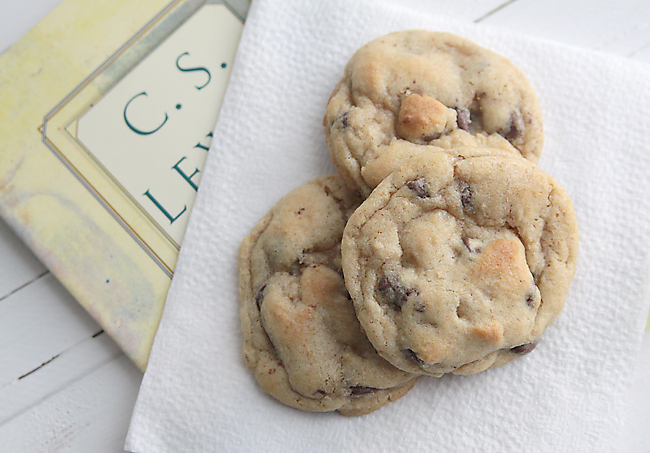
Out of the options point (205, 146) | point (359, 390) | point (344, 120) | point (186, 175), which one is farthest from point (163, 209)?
point (359, 390)

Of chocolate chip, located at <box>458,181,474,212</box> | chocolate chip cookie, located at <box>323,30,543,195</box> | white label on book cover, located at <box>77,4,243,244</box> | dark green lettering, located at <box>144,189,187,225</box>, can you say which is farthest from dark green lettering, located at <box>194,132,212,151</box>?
chocolate chip, located at <box>458,181,474,212</box>

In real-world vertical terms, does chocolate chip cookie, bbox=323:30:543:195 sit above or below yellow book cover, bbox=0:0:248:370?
below

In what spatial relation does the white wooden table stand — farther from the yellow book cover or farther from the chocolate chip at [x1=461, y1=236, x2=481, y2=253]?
the chocolate chip at [x1=461, y1=236, x2=481, y2=253]

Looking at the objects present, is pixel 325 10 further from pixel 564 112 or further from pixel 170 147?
pixel 564 112

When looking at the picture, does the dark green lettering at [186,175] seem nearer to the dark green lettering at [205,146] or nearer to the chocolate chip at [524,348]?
the dark green lettering at [205,146]

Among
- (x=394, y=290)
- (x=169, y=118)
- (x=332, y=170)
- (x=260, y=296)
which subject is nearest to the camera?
(x=394, y=290)

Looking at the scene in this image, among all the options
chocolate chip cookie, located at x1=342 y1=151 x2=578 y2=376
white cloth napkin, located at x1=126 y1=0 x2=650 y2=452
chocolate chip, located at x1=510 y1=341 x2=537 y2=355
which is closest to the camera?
chocolate chip cookie, located at x1=342 y1=151 x2=578 y2=376

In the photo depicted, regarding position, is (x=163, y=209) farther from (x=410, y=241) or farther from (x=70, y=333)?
(x=410, y=241)

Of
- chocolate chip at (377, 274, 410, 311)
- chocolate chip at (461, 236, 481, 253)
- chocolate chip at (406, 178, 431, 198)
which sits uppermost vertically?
chocolate chip at (406, 178, 431, 198)

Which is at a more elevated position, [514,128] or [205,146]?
[205,146]
